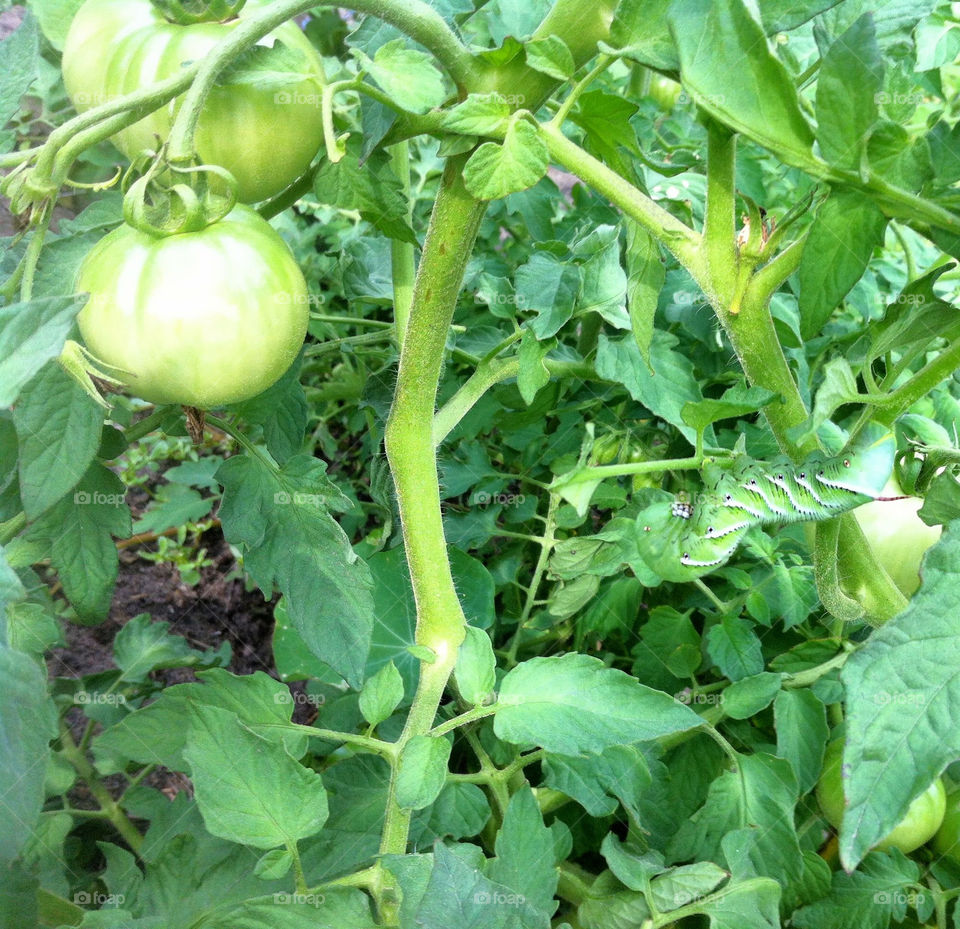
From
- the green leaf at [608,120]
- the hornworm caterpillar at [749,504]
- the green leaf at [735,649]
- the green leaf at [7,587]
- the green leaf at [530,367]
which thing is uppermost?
the green leaf at [608,120]

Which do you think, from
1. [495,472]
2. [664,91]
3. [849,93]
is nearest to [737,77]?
[849,93]

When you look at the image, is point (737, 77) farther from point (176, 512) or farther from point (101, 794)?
point (176, 512)

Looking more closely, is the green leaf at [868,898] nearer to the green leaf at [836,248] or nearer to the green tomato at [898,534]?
the green tomato at [898,534]

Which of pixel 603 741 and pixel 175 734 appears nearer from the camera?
pixel 603 741

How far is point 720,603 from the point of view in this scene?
33.5 inches

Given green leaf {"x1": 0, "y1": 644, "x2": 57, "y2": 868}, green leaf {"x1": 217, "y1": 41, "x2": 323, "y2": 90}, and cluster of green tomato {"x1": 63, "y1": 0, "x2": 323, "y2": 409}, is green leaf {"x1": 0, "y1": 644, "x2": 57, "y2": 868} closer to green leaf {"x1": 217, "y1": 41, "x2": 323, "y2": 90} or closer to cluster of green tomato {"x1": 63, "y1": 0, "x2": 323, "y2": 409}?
cluster of green tomato {"x1": 63, "y1": 0, "x2": 323, "y2": 409}

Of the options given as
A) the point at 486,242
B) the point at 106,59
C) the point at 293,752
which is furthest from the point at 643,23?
the point at 486,242

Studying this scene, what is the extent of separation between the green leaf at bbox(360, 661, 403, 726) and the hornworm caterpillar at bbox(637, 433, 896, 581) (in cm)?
22

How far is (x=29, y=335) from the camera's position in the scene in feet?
1.40

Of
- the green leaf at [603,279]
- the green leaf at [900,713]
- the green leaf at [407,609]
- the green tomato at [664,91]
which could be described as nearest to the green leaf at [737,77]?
the green leaf at [900,713]

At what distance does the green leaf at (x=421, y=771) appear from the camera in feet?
1.82

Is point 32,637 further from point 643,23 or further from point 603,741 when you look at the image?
point 643,23

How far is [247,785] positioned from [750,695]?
0.41 metres

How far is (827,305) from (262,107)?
355 mm
